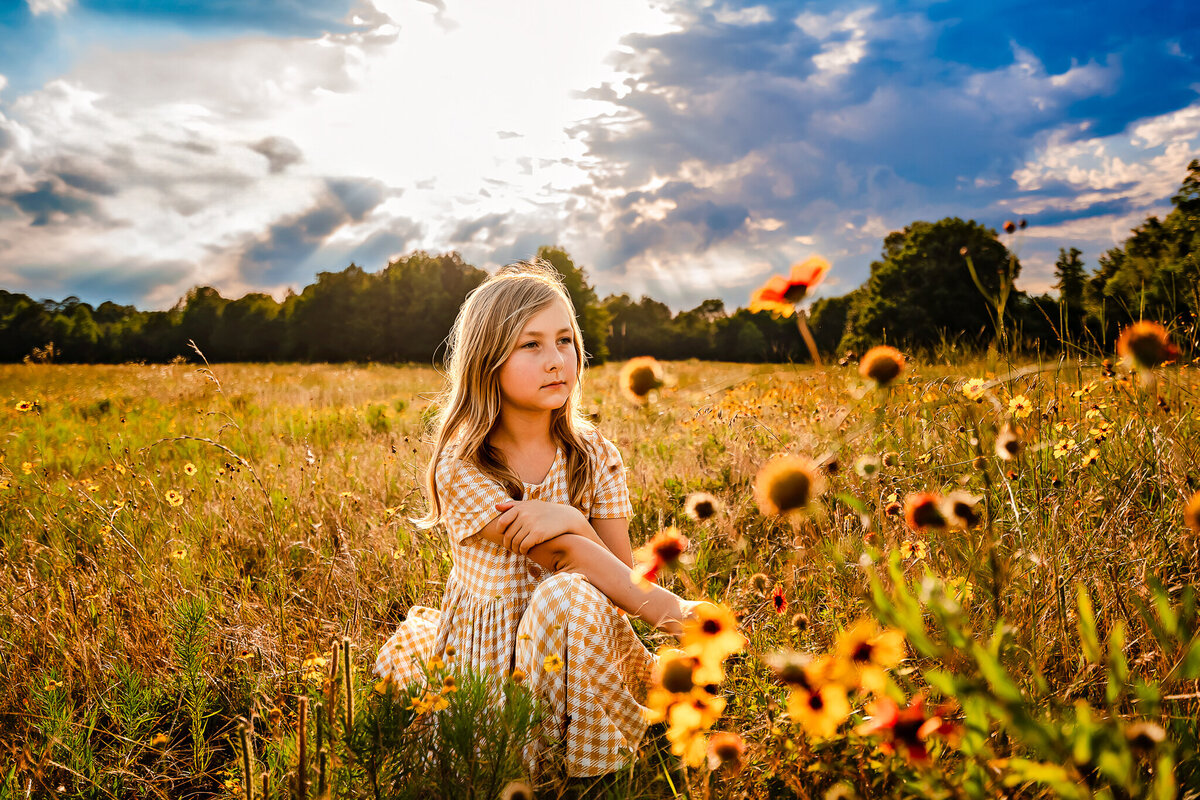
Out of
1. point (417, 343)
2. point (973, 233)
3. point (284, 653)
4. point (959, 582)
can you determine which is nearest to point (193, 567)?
point (284, 653)

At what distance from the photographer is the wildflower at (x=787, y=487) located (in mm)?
839

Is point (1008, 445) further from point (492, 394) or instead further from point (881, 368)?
point (492, 394)

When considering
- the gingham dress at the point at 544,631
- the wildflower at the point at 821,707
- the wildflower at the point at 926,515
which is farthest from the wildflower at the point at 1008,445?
the gingham dress at the point at 544,631

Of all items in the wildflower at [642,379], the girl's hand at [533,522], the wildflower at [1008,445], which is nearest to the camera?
the wildflower at [1008,445]

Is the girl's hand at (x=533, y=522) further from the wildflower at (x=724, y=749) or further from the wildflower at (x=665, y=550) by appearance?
the wildflower at (x=724, y=749)

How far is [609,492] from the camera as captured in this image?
2.43m

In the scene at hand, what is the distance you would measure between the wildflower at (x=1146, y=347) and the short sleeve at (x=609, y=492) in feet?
5.46

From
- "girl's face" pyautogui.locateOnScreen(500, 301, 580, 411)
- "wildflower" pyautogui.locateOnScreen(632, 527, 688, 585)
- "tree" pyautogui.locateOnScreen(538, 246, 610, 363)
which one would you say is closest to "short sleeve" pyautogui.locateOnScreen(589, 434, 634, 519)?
"girl's face" pyautogui.locateOnScreen(500, 301, 580, 411)

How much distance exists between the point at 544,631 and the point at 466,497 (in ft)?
1.77

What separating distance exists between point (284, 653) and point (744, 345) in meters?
20.0

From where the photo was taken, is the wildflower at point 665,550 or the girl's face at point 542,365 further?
the girl's face at point 542,365

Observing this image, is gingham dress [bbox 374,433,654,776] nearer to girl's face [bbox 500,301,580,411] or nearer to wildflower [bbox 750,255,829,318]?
girl's face [bbox 500,301,580,411]

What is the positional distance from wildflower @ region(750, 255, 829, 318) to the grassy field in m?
0.14

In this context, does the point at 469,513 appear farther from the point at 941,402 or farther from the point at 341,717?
the point at 941,402
